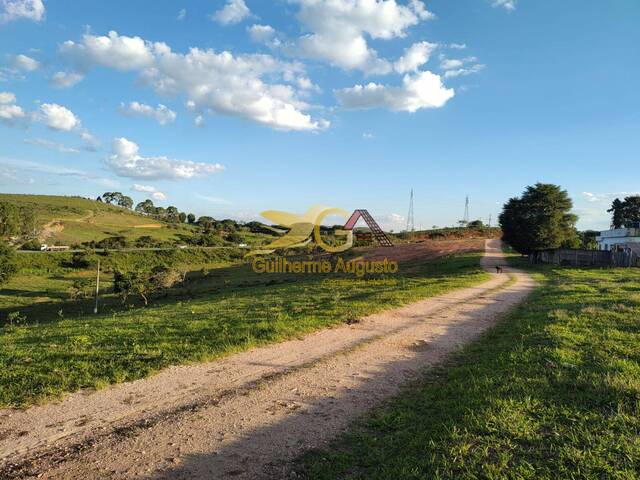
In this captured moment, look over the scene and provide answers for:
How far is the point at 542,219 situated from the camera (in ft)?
111

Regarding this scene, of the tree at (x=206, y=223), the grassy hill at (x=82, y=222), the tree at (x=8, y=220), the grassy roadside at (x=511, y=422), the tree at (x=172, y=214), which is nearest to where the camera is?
the grassy roadside at (x=511, y=422)

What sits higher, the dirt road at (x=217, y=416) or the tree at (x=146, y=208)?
the tree at (x=146, y=208)

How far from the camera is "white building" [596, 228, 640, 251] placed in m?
45.1

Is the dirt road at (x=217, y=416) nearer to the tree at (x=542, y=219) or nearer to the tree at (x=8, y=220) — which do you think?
the tree at (x=542, y=219)

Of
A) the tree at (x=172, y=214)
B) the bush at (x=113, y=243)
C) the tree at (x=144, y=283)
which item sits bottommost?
the tree at (x=144, y=283)

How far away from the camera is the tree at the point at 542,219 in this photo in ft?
111

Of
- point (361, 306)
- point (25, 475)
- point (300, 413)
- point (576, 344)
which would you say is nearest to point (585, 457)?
point (300, 413)

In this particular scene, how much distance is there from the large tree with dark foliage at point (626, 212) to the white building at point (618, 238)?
3307cm

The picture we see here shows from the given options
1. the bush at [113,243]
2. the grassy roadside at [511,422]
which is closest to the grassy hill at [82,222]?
the bush at [113,243]

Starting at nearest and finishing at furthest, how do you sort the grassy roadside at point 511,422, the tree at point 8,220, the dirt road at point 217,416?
the grassy roadside at point 511,422 < the dirt road at point 217,416 < the tree at point 8,220

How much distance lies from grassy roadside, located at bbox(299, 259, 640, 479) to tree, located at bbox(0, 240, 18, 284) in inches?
2128
